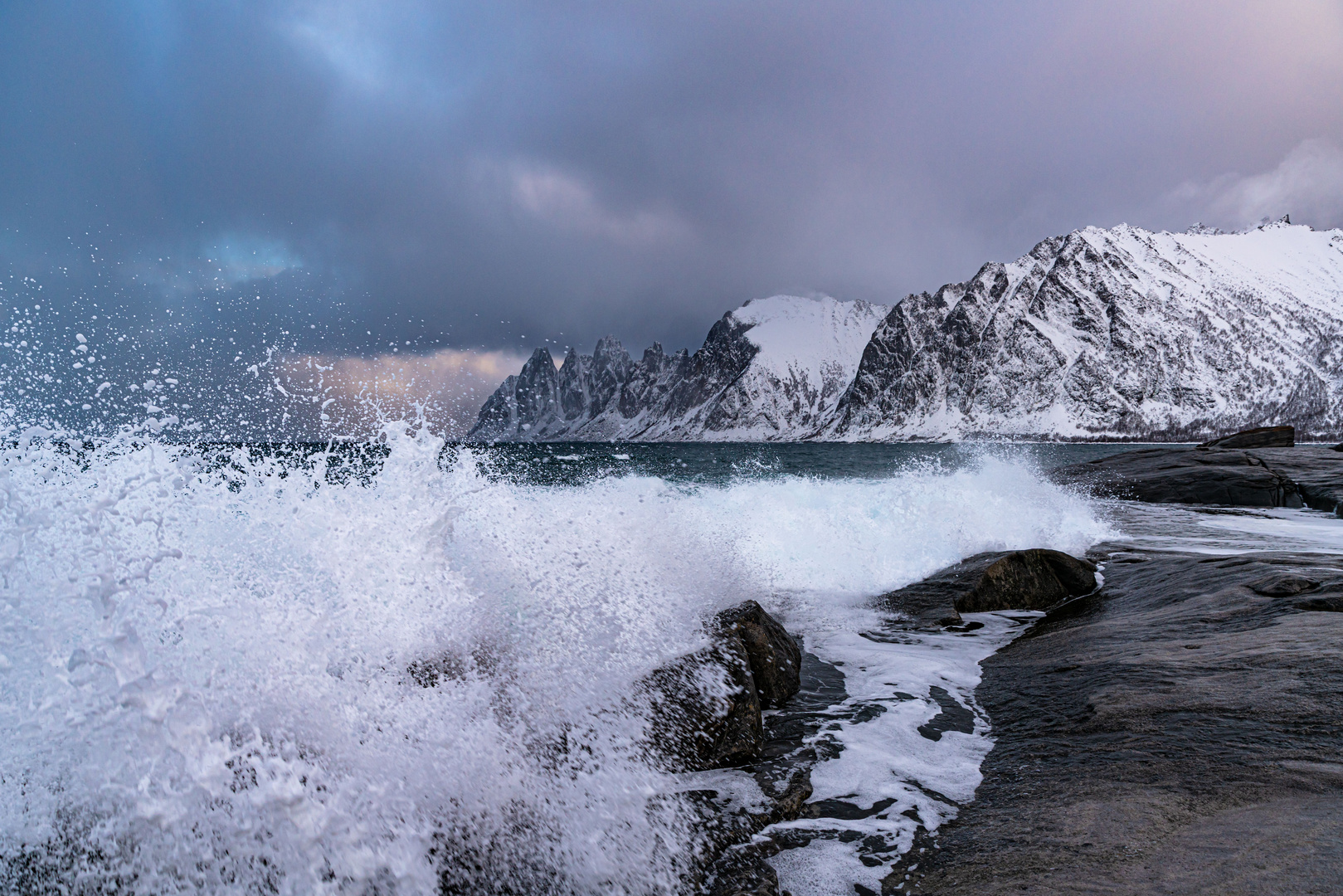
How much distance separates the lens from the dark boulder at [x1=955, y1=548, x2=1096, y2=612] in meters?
10.7

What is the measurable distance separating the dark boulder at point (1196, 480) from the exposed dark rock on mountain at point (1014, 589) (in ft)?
64.9

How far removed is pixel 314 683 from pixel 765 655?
4623 mm

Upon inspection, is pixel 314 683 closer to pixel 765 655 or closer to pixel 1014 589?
pixel 765 655

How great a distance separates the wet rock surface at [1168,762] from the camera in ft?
10.7

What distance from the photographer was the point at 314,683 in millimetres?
5016

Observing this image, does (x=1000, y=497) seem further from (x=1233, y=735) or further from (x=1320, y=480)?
(x=1233, y=735)

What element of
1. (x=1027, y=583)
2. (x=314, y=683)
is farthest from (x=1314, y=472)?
(x=314, y=683)

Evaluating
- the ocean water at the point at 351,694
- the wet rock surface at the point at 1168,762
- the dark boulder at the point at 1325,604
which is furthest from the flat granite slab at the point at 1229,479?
the ocean water at the point at 351,694

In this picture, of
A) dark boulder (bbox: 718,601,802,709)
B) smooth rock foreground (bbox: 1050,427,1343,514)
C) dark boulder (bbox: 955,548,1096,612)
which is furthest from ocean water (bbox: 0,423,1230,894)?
smooth rock foreground (bbox: 1050,427,1343,514)

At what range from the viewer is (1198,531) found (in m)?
17.2

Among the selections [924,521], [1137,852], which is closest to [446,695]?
[1137,852]

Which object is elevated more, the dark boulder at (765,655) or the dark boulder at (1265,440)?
the dark boulder at (1265,440)

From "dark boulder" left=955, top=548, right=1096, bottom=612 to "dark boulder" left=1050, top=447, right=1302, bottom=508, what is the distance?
793 inches

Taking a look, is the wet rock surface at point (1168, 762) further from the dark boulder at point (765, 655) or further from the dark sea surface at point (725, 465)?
the dark sea surface at point (725, 465)
